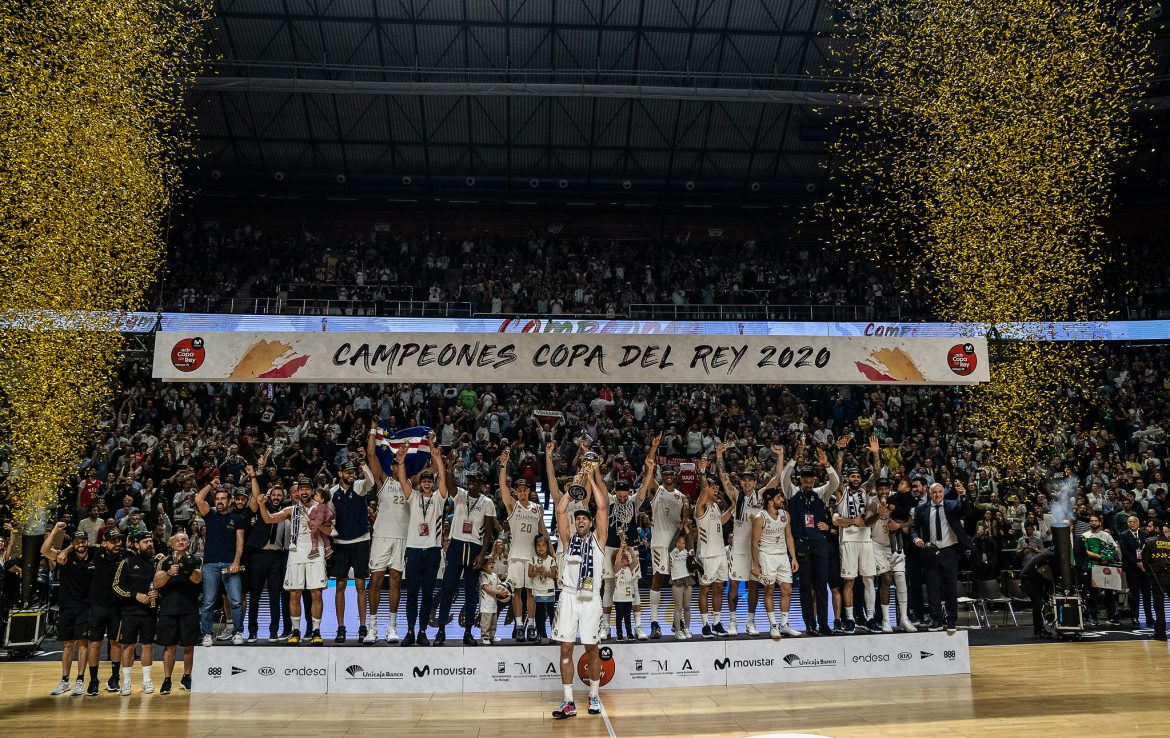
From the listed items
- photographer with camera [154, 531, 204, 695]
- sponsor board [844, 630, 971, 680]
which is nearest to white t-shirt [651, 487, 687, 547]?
sponsor board [844, 630, 971, 680]

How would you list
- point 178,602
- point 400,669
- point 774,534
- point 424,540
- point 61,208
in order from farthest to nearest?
point 61,208, point 774,534, point 424,540, point 400,669, point 178,602

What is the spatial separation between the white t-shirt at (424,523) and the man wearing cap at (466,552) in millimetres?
238

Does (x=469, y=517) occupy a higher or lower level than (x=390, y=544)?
higher

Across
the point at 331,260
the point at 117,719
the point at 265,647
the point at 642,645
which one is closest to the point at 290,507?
the point at 265,647

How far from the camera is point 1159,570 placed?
1469 cm

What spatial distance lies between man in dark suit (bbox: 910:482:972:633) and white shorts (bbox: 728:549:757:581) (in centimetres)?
272

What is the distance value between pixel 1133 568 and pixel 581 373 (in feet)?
38.1

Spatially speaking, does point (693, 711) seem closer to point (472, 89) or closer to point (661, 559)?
point (661, 559)

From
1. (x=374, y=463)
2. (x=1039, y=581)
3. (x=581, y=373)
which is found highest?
(x=581, y=373)

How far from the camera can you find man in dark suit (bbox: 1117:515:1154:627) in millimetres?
15828

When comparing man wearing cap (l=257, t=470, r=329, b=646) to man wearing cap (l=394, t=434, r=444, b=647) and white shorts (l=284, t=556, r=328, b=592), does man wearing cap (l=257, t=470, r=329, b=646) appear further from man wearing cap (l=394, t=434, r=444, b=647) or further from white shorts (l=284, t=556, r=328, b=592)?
man wearing cap (l=394, t=434, r=444, b=647)

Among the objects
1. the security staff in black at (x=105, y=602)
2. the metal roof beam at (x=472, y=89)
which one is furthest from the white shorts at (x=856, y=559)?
the metal roof beam at (x=472, y=89)

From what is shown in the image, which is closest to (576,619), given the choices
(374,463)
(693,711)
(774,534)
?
(693,711)

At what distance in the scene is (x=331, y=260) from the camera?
34.3m
